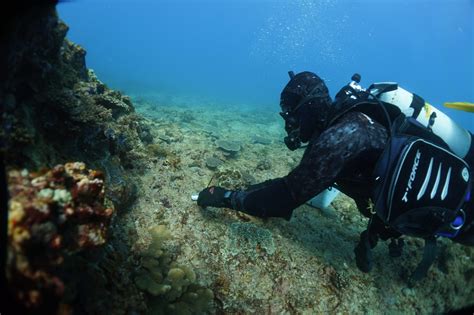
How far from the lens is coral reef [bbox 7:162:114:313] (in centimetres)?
148

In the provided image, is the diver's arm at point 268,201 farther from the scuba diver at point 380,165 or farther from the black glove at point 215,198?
the black glove at point 215,198

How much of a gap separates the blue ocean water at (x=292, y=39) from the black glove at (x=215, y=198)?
53.8 metres

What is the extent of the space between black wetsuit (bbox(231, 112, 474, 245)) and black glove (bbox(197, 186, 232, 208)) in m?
0.62

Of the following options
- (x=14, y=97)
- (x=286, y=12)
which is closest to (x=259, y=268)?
(x=14, y=97)

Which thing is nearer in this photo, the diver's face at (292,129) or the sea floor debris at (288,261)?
the sea floor debris at (288,261)

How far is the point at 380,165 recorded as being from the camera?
3.46 m

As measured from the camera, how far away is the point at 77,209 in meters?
2.04

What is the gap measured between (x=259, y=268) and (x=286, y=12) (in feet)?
380

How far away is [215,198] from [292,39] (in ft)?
465

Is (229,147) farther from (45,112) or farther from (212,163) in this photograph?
(45,112)

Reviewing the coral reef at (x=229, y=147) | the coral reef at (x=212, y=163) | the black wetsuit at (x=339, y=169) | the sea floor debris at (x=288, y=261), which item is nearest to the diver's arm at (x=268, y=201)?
the black wetsuit at (x=339, y=169)

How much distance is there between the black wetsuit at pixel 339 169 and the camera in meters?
3.46

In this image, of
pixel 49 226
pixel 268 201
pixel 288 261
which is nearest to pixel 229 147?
pixel 268 201

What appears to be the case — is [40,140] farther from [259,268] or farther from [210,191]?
[259,268]
